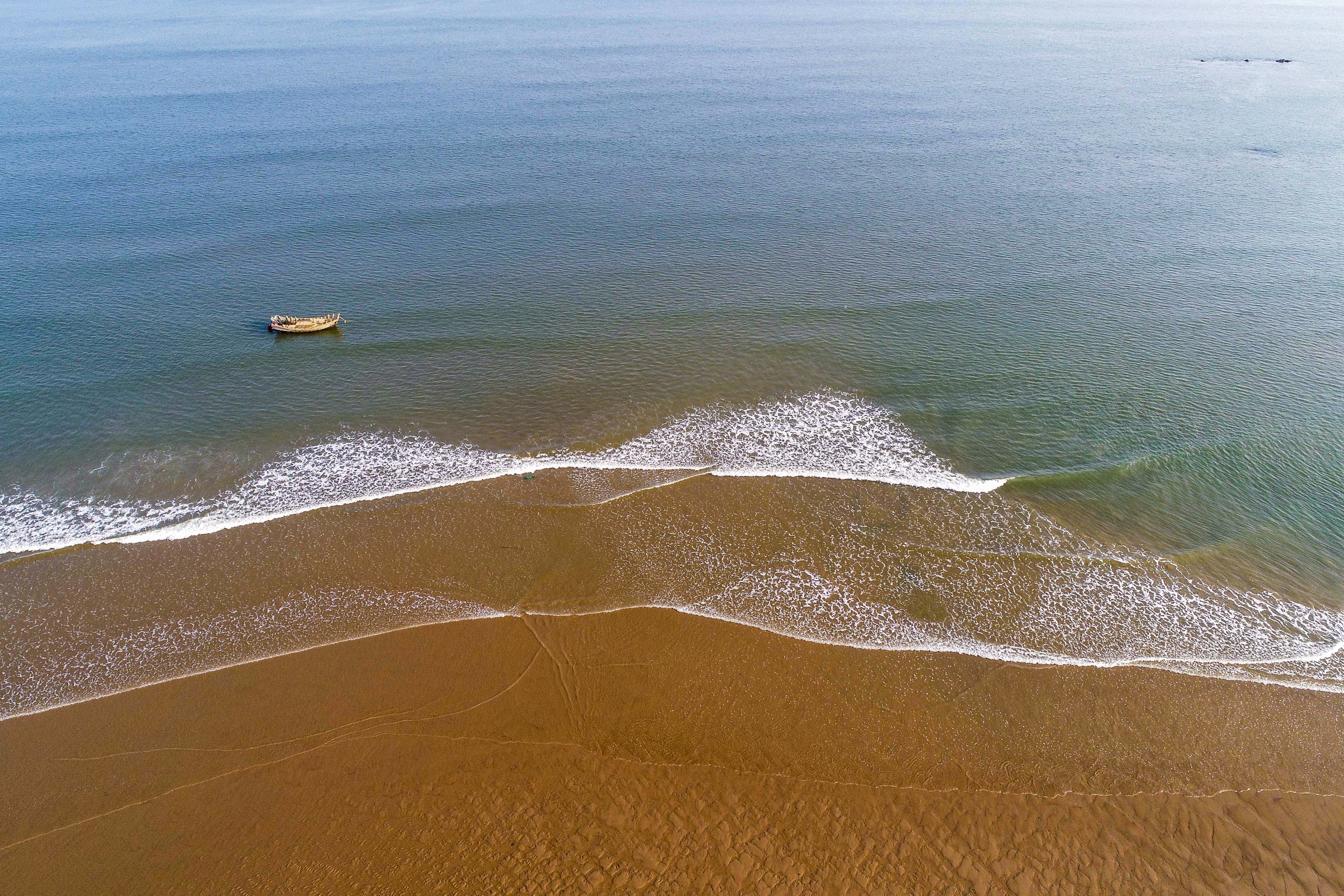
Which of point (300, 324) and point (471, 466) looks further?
point (300, 324)

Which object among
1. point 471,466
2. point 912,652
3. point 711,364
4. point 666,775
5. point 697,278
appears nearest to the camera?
point 666,775

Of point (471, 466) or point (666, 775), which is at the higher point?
point (471, 466)

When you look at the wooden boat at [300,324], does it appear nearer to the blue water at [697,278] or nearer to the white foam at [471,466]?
the blue water at [697,278]

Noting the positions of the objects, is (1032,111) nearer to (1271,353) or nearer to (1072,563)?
(1271,353)

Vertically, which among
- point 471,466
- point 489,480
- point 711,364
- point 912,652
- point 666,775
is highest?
point 711,364

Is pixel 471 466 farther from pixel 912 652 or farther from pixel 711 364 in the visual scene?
pixel 912 652

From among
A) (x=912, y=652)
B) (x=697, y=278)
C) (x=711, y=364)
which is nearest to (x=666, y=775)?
(x=912, y=652)

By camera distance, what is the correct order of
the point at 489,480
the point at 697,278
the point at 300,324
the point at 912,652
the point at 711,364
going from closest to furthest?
the point at 912,652 → the point at 489,480 → the point at 711,364 → the point at 300,324 → the point at 697,278

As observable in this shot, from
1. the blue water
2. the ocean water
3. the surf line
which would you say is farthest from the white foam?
the blue water
